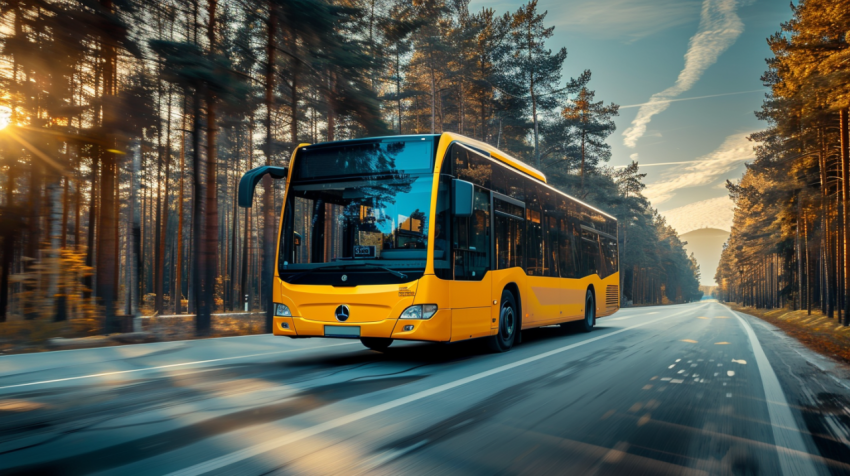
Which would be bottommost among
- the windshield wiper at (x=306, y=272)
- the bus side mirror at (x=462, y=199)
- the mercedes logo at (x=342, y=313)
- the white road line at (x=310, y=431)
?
the white road line at (x=310, y=431)

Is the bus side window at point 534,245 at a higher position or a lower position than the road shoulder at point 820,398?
higher

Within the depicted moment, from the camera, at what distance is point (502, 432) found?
181 inches

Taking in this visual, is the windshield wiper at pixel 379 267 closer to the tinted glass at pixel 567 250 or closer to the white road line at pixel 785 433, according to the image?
the white road line at pixel 785 433

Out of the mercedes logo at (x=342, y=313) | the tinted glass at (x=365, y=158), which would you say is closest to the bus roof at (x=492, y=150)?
the tinted glass at (x=365, y=158)

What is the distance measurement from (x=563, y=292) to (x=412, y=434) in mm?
9970

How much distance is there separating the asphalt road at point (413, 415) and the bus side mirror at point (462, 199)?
213cm

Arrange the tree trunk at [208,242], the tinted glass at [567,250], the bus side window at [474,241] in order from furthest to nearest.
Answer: the tree trunk at [208,242] → the tinted glass at [567,250] → the bus side window at [474,241]

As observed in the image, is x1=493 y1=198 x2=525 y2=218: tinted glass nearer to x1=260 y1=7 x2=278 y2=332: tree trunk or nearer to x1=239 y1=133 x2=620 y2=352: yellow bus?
x1=239 y1=133 x2=620 y2=352: yellow bus

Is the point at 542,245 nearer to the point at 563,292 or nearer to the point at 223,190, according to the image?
the point at 563,292

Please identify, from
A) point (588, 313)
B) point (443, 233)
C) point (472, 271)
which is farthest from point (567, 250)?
point (443, 233)

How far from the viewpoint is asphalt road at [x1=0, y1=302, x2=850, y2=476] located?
3785 mm

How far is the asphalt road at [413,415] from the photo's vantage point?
149 inches

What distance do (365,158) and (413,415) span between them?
461 cm

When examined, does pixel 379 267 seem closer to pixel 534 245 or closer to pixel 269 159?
pixel 534 245
